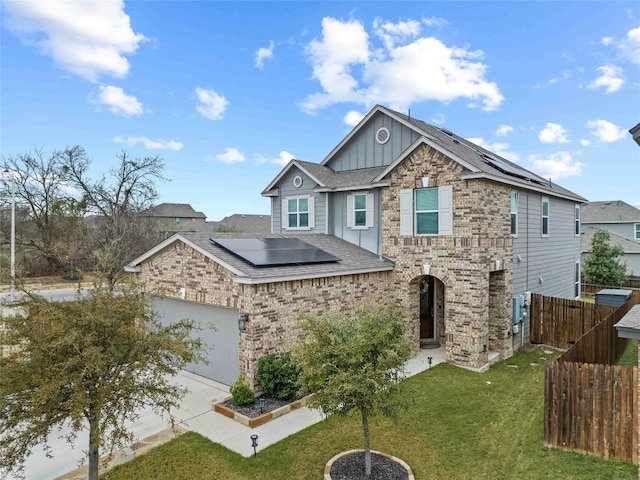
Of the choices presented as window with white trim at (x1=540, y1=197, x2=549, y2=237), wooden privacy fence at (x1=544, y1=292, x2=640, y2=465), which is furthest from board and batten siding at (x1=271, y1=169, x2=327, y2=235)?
wooden privacy fence at (x1=544, y1=292, x2=640, y2=465)

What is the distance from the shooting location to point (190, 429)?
7.86 metres

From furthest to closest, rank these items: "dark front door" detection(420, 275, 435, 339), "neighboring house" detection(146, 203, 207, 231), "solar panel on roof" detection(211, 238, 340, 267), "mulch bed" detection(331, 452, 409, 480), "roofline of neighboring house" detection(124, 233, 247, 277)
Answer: "neighboring house" detection(146, 203, 207, 231) < "dark front door" detection(420, 275, 435, 339) < "solar panel on roof" detection(211, 238, 340, 267) < "roofline of neighboring house" detection(124, 233, 247, 277) < "mulch bed" detection(331, 452, 409, 480)

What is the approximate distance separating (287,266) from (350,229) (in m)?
5.16

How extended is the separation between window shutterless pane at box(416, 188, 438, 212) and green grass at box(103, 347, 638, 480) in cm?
596

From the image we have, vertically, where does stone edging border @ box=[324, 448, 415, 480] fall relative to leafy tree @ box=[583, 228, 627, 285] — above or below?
below

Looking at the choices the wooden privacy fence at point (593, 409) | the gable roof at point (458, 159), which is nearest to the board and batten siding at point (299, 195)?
the gable roof at point (458, 159)

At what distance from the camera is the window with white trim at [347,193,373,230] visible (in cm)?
1458

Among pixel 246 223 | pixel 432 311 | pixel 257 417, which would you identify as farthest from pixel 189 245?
pixel 246 223

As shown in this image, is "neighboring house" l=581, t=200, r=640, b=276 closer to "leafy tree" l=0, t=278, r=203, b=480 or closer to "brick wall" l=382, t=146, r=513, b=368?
"brick wall" l=382, t=146, r=513, b=368

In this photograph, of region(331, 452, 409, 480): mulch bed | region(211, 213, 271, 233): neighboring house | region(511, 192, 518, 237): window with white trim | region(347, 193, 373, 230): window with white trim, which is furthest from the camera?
region(211, 213, 271, 233): neighboring house

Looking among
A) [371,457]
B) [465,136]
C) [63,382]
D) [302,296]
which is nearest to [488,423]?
[371,457]

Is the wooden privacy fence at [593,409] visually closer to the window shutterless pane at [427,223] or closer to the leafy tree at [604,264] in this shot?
the window shutterless pane at [427,223]

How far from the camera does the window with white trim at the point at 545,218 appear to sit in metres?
15.7

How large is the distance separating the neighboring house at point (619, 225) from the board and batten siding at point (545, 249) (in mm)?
15542
